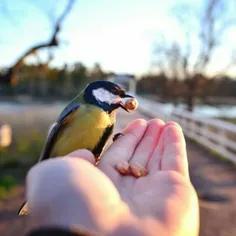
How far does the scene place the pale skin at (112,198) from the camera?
100 cm

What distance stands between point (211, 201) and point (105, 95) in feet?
10.7

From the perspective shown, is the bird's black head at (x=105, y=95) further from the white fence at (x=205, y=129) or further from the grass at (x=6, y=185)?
the white fence at (x=205, y=129)

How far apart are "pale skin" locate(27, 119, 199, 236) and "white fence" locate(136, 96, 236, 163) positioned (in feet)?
18.3

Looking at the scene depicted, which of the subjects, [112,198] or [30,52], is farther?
[30,52]

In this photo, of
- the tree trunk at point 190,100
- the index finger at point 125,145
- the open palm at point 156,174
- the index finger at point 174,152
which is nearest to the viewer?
the open palm at point 156,174

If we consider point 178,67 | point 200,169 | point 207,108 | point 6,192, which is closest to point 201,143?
point 200,169

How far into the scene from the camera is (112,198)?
1.15 meters

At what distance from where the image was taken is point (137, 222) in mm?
1102

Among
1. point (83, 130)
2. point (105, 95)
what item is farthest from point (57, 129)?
point (105, 95)

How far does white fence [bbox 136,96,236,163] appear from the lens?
7.48 metres

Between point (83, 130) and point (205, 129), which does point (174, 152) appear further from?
point (205, 129)

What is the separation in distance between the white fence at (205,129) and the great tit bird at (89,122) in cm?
506

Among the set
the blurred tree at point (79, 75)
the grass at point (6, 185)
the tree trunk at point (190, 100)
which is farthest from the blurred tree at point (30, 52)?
the blurred tree at point (79, 75)

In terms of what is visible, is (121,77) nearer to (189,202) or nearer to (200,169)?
(200,169)
